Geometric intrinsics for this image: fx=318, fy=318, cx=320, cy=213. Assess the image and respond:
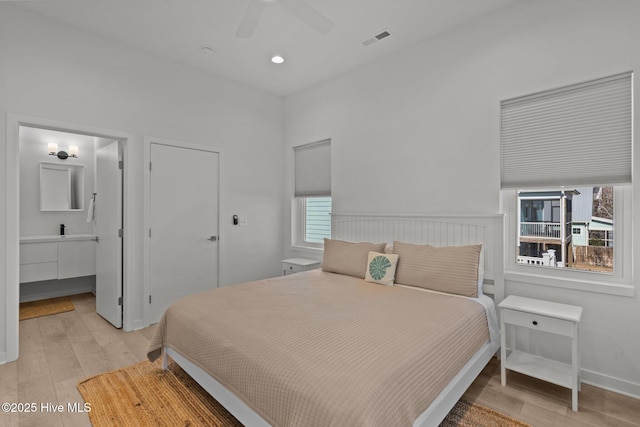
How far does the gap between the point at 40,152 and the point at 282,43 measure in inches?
146

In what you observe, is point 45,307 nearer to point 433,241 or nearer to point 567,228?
point 433,241

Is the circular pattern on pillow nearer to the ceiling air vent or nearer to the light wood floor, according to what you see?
the light wood floor

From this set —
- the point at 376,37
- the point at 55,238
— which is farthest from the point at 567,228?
the point at 55,238

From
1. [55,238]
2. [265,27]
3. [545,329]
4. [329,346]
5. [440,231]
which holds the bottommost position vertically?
[545,329]

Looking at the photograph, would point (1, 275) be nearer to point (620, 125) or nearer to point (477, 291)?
point (477, 291)

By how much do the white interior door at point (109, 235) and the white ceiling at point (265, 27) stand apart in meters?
1.20

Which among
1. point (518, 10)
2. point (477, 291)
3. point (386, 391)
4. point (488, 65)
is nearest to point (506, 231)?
point (477, 291)

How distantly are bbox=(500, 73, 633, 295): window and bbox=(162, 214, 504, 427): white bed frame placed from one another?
0.16 meters

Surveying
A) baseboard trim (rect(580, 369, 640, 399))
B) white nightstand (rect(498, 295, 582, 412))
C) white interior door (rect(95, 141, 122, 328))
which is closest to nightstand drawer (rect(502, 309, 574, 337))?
white nightstand (rect(498, 295, 582, 412))

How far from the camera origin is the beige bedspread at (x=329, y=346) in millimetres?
1274

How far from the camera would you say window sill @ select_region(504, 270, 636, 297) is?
7.11 feet

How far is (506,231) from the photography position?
2711mm

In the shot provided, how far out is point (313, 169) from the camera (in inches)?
172

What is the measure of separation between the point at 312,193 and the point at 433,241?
1.85 metres
